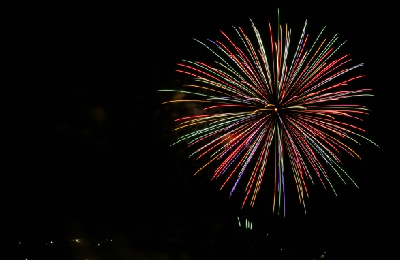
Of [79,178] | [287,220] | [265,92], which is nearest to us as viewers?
[265,92]

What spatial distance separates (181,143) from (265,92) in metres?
2.13

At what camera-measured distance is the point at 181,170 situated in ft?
20.3

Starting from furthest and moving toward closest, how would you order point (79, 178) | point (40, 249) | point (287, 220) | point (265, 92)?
point (287, 220) → point (79, 178) → point (40, 249) → point (265, 92)

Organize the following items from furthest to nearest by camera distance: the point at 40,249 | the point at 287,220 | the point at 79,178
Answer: the point at 287,220 < the point at 79,178 < the point at 40,249

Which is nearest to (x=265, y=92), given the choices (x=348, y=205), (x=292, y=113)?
(x=292, y=113)

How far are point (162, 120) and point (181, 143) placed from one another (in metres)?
0.60

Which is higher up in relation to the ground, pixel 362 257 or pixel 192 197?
pixel 192 197

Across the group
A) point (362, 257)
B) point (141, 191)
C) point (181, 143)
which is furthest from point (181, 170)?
point (362, 257)

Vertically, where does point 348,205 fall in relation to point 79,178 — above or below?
below

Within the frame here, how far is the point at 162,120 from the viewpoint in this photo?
6.36m

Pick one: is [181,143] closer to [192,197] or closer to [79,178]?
[192,197]

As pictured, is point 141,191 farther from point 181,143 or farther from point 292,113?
point 292,113

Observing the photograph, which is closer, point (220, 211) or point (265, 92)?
point (265, 92)

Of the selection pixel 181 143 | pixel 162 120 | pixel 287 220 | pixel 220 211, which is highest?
pixel 162 120
